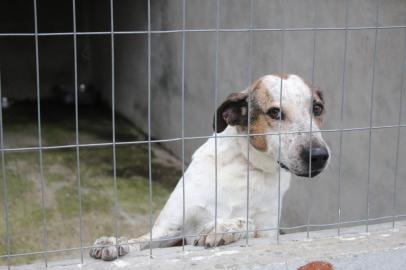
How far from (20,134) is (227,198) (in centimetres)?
611

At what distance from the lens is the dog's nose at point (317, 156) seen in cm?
302

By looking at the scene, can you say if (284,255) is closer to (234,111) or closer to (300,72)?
(234,111)

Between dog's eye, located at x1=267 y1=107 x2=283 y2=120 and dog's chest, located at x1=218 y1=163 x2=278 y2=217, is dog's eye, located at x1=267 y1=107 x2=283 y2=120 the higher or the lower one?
the higher one

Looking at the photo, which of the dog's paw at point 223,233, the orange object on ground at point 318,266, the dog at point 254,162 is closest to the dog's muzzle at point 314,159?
the dog at point 254,162

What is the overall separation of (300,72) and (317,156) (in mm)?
2505

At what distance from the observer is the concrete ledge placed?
2.60 meters

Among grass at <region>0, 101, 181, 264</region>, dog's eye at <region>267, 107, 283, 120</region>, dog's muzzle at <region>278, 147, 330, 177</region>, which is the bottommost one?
grass at <region>0, 101, 181, 264</region>

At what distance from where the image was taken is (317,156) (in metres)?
3.03

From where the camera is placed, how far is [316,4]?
5.10 meters

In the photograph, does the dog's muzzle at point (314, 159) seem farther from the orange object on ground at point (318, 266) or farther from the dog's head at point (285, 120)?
the orange object on ground at point (318, 266)

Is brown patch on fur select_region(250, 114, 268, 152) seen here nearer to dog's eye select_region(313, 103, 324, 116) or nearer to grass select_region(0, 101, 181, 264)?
dog's eye select_region(313, 103, 324, 116)

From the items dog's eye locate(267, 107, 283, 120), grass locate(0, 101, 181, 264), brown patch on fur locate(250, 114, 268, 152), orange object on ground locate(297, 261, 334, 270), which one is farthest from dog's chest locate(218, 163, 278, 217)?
grass locate(0, 101, 181, 264)

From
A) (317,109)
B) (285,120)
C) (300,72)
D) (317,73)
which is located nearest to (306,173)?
(285,120)

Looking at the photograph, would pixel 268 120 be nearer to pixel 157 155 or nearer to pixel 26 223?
pixel 26 223
